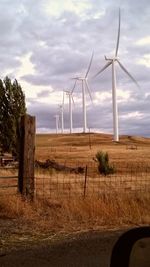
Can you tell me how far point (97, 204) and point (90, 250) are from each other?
3.19m

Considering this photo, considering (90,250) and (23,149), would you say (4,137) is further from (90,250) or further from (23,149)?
(90,250)

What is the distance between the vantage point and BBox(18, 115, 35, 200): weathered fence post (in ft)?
38.3

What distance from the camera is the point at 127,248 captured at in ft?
11.1

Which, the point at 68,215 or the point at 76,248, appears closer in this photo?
the point at 76,248

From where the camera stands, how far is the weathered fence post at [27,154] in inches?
460

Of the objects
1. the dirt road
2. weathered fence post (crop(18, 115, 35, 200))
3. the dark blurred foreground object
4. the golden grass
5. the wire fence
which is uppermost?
weathered fence post (crop(18, 115, 35, 200))

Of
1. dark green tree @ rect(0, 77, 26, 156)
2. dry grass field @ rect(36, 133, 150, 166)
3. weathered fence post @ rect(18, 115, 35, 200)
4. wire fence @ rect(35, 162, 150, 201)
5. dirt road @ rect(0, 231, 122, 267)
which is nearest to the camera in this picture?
dirt road @ rect(0, 231, 122, 267)

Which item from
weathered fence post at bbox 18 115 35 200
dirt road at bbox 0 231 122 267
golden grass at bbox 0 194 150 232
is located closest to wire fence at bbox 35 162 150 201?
weathered fence post at bbox 18 115 35 200

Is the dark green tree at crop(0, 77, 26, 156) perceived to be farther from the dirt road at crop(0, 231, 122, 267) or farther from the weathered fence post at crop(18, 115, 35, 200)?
the dirt road at crop(0, 231, 122, 267)

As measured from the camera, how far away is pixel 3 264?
6.75m

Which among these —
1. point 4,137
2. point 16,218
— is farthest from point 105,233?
point 4,137

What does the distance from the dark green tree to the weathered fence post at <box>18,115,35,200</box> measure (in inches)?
1033

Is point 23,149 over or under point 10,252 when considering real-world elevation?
over

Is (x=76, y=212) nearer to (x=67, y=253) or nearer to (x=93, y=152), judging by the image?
(x=67, y=253)
